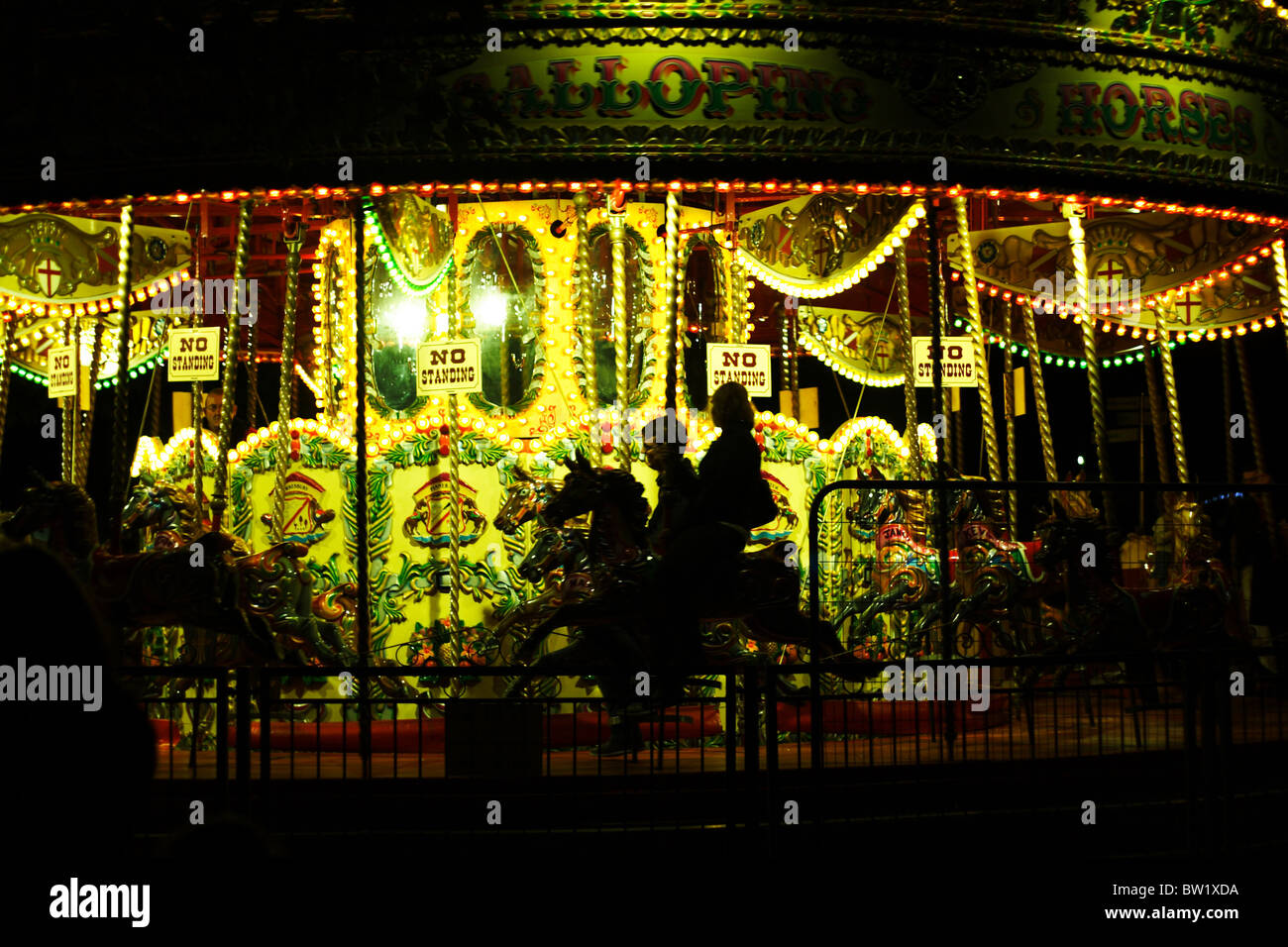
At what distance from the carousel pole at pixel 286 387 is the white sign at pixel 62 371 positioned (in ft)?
6.00

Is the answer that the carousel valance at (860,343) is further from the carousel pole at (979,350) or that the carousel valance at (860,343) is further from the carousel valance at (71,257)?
the carousel valance at (71,257)

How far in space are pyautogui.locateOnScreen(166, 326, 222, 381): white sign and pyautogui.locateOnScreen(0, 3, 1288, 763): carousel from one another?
24mm

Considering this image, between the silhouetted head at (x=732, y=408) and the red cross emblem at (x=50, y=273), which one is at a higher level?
the red cross emblem at (x=50, y=273)

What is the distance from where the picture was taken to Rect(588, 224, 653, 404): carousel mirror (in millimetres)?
13016

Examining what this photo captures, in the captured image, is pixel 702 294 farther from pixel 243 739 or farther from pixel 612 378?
pixel 243 739

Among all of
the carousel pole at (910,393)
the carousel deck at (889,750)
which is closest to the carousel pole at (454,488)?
the carousel deck at (889,750)

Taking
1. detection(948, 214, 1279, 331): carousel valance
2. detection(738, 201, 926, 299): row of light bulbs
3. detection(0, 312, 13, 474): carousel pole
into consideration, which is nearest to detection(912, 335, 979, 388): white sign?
detection(948, 214, 1279, 331): carousel valance

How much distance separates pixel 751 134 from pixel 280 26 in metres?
3.31

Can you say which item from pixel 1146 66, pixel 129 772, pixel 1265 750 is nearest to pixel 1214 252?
pixel 1146 66

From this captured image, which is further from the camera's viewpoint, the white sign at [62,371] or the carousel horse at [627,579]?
the white sign at [62,371]

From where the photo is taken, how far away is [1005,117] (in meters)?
10.2

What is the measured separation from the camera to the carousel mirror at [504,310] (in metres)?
13.0

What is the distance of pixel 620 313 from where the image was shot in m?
12.7

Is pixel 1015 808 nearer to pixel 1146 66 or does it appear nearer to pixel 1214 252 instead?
pixel 1146 66
